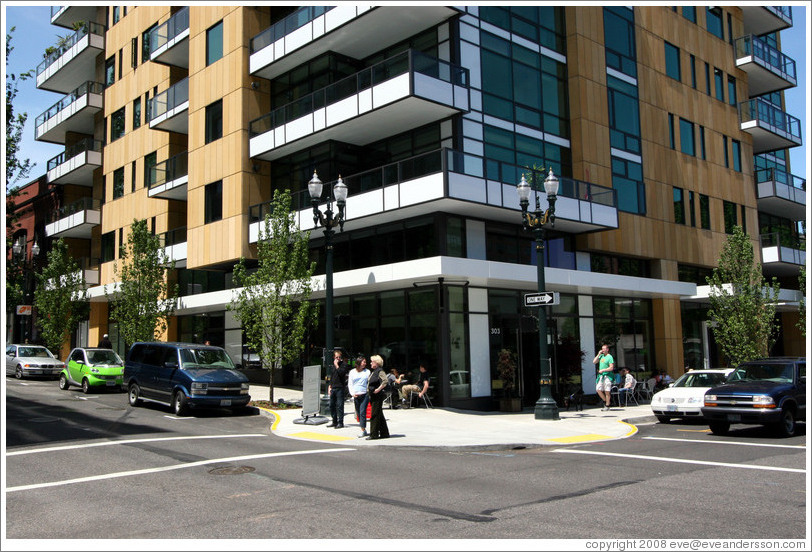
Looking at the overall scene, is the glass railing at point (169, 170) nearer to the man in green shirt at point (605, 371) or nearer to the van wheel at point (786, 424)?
the man in green shirt at point (605, 371)

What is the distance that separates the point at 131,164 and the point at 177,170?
25.0 ft

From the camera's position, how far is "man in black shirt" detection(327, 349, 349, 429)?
16828 millimetres

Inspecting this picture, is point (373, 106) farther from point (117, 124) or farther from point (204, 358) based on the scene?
point (117, 124)

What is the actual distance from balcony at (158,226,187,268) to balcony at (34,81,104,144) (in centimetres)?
1337

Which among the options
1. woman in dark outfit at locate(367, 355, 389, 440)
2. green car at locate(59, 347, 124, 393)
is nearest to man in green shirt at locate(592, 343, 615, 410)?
woman in dark outfit at locate(367, 355, 389, 440)

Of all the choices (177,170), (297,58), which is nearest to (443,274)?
(297,58)

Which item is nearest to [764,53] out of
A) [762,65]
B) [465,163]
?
[762,65]

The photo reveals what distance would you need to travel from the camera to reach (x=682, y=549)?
6.32 m

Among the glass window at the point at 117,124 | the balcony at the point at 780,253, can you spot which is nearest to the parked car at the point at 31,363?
the glass window at the point at 117,124

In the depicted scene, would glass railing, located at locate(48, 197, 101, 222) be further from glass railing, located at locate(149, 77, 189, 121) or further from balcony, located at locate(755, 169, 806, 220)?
balcony, located at locate(755, 169, 806, 220)

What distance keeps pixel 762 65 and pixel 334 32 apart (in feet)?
86.7

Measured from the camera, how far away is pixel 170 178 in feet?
110

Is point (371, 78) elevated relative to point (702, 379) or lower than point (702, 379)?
elevated

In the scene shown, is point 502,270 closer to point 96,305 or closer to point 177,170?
point 177,170
